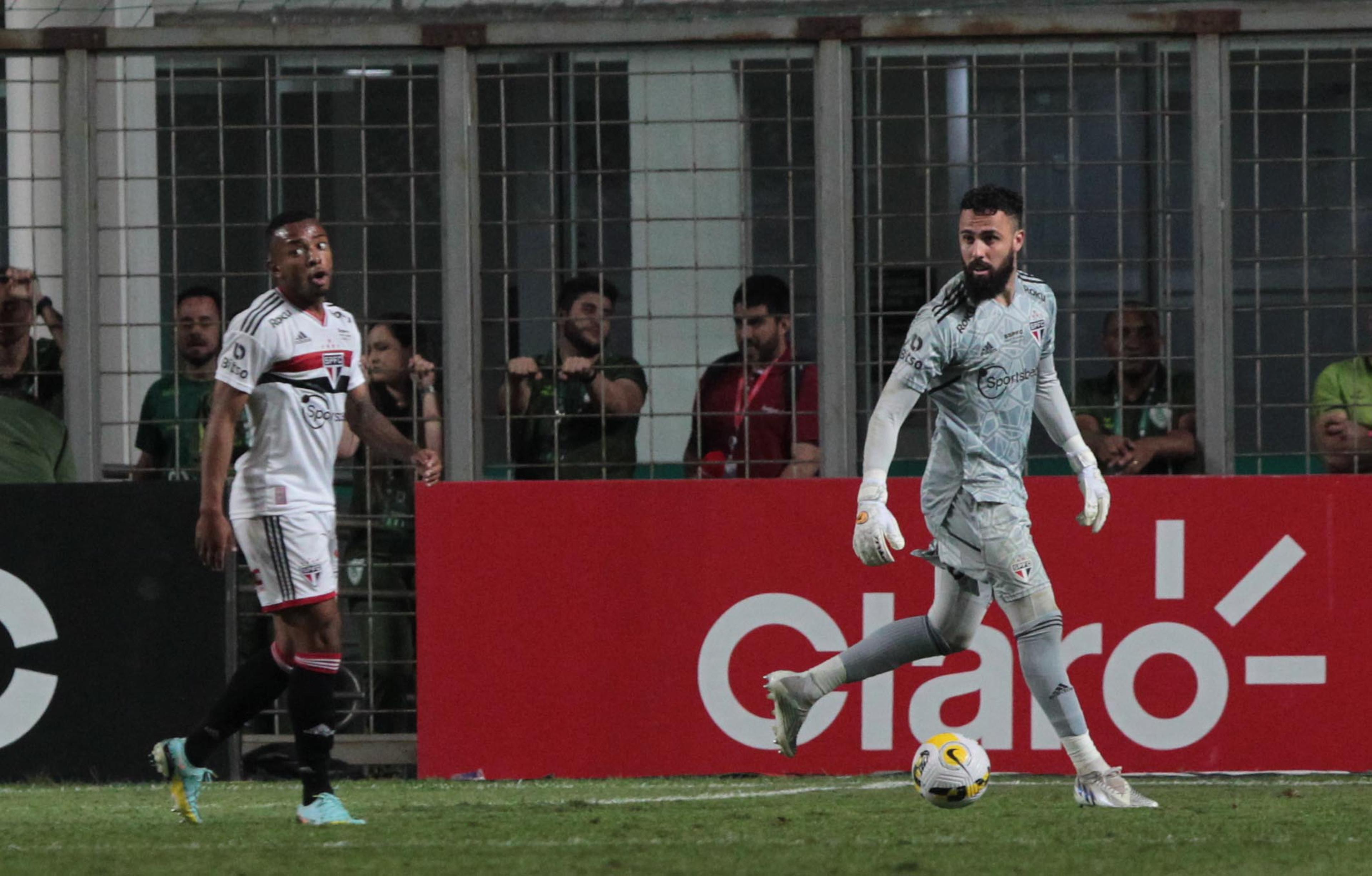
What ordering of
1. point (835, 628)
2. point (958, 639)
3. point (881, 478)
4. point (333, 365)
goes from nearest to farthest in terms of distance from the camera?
point (333, 365) → point (881, 478) → point (958, 639) → point (835, 628)

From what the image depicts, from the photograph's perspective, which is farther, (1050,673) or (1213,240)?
(1213,240)

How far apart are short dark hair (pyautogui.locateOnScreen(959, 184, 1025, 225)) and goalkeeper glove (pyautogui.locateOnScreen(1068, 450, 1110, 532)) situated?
0.89 meters

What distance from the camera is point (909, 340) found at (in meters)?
7.11

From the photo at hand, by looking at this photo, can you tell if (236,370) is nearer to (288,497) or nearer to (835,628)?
(288,497)

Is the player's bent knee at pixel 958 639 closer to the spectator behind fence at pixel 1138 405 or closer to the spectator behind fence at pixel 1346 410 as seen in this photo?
the spectator behind fence at pixel 1138 405

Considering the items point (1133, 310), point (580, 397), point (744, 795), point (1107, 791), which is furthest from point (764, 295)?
point (1107, 791)

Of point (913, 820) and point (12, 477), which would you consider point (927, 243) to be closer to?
point (913, 820)

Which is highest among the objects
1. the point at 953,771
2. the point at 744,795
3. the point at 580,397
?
the point at 580,397

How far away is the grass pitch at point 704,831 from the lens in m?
5.57

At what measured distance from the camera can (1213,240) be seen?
9.27 meters

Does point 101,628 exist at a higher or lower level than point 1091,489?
lower

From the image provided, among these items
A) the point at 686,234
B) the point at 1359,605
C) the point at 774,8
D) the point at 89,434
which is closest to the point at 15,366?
the point at 89,434

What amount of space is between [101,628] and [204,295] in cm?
152

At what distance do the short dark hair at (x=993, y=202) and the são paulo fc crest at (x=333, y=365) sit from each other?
2166 mm
